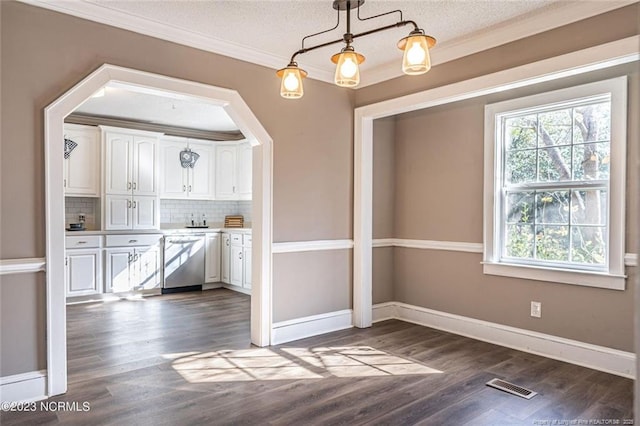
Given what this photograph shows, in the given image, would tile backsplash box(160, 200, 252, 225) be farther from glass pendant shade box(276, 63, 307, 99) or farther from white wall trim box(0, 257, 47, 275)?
glass pendant shade box(276, 63, 307, 99)

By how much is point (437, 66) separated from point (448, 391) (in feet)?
8.69

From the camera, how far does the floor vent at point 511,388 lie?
285 cm

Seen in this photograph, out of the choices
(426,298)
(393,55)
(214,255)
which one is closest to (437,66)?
(393,55)

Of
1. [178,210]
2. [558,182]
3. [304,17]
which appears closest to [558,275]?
[558,182]

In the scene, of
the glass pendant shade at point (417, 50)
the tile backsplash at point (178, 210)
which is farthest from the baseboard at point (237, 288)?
the glass pendant shade at point (417, 50)

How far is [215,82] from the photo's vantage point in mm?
3543

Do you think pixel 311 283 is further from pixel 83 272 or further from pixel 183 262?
pixel 83 272

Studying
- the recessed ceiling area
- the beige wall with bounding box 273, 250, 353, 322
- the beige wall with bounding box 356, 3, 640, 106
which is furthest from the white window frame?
the recessed ceiling area

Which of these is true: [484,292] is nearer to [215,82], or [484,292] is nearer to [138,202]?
[215,82]

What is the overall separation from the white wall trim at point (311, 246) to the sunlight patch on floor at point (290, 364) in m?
0.90

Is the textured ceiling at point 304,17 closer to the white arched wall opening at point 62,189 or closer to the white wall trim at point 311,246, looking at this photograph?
→ the white arched wall opening at point 62,189

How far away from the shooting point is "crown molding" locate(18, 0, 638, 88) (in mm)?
2811

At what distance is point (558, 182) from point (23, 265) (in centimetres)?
409

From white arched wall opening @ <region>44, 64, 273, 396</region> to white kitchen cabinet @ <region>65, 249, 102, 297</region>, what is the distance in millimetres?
3071
